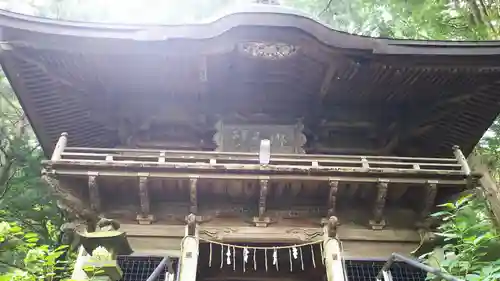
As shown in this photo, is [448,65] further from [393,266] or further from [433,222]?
[393,266]

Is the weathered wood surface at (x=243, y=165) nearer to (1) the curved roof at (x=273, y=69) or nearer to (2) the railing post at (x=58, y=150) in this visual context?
(2) the railing post at (x=58, y=150)

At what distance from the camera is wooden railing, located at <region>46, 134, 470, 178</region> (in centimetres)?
759

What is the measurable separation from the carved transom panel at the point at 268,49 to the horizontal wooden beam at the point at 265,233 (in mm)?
3028

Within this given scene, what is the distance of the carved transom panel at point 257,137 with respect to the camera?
9406 mm

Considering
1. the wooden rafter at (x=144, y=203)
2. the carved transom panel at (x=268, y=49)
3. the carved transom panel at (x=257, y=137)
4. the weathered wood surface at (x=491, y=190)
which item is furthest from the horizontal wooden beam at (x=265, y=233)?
the weathered wood surface at (x=491, y=190)

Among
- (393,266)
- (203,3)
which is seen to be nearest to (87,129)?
(393,266)

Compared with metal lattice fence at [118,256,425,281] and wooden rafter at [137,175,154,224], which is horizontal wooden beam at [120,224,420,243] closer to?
wooden rafter at [137,175,154,224]

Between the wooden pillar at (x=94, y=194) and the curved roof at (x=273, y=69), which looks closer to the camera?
the wooden pillar at (x=94, y=194)

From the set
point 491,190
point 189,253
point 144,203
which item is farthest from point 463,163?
point 144,203

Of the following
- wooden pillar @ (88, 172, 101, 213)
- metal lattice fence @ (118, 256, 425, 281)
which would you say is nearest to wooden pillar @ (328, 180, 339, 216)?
metal lattice fence @ (118, 256, 425, 281)

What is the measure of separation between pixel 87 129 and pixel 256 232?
4052 mm

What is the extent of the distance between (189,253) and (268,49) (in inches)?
149

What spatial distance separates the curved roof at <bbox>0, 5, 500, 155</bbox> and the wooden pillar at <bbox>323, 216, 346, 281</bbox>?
2.80 metres

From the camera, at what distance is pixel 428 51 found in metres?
8.62
